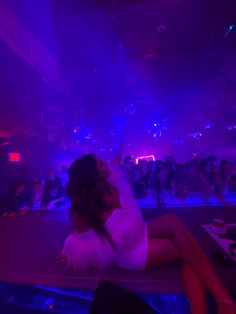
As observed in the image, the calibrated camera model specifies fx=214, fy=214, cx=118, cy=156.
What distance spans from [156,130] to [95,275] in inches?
194

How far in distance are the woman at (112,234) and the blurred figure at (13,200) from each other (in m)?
2.80

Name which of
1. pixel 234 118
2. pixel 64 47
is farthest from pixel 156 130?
pixel 64 47

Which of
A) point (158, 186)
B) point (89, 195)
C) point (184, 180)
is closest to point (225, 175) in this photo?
point (184, 180)

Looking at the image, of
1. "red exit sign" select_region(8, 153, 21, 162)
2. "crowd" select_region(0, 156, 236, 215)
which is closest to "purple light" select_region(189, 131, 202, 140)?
"crowd" select_region(0, 156, 236, 215)

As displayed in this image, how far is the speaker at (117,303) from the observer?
1438 millimetres

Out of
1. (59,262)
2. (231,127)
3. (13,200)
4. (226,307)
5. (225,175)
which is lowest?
(59,262)

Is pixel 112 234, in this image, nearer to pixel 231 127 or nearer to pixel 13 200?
pixel 13 200

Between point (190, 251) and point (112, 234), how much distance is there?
0.57 meters

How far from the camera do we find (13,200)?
4.18 meters

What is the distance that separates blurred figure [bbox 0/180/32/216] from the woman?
2803 millimetres

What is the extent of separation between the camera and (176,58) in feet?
15.3

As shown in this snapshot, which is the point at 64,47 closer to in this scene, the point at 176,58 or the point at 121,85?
the point at 121,85

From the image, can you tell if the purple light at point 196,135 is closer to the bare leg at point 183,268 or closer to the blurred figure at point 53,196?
the blurred figure at point 53,196

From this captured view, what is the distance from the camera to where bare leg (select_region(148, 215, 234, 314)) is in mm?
1337
